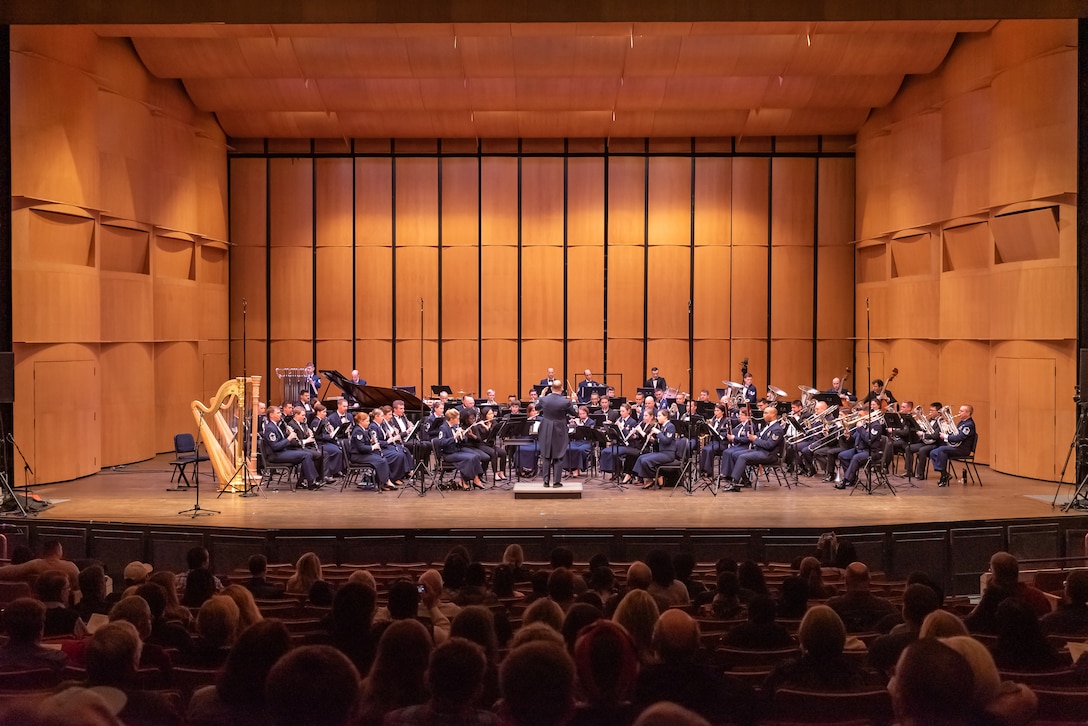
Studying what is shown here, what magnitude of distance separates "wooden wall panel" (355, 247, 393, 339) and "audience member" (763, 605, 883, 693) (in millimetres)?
17544

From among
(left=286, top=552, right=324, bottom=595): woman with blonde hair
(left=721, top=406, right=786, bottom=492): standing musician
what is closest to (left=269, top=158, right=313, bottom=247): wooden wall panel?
(left=721, top=406, right=786, bottom=492): standing musician

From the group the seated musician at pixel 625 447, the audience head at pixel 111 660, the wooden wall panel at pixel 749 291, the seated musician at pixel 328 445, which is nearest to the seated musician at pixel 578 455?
the seated musician at pixel 625 447

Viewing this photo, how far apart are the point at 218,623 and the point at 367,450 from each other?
9.03 meters

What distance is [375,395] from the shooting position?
14.6 metres

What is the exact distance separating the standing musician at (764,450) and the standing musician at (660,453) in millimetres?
897

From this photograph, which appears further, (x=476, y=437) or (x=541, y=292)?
(x=541, y=292)

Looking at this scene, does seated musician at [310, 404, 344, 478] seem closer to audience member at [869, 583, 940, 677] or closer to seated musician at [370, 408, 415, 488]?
seated musician at [370, 408, 415, 488]

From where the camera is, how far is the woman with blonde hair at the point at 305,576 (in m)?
5.98

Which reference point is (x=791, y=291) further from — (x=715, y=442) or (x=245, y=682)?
(x=245, y=682)

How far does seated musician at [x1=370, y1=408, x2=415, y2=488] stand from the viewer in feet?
43.4

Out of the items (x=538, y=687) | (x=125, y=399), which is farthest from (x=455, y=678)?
(x=125, y=399)

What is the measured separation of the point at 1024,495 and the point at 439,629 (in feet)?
33.9

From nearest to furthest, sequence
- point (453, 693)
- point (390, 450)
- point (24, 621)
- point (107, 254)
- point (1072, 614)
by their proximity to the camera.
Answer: point (453, 693), point (24, 621), point (1072, 614), point (390, 450), point (107, 254)

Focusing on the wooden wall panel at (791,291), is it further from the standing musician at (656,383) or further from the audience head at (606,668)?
the audience head at (606,668)
